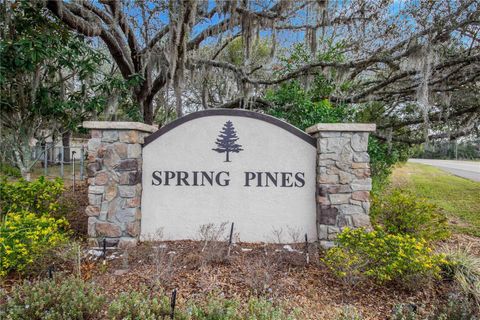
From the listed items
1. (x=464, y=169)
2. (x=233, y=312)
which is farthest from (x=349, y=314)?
(x=464, y=169)

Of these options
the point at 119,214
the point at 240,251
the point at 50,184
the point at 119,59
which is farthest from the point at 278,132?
the point at 119,59

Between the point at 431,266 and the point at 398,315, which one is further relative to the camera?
the point at 431,266

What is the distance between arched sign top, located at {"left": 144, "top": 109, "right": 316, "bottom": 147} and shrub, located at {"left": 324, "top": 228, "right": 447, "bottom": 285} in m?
1.47

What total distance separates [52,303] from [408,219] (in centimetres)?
442

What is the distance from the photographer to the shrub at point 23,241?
296 centimetres

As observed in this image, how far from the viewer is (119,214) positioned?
12.9 ft

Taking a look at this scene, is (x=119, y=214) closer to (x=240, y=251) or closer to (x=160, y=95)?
(x=240, y=251)

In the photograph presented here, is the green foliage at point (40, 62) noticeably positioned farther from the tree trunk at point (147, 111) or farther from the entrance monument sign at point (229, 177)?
the entrance monument sign at point (229, 177)

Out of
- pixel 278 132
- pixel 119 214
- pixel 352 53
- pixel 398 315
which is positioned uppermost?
pixel 352 53

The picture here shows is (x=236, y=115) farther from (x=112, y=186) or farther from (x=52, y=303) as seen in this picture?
(x=52, y=303)

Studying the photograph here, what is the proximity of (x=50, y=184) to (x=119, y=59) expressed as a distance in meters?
3.25

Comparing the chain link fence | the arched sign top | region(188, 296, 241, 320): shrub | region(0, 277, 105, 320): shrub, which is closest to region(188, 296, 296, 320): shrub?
region(188, 296, 241, 320): shrub

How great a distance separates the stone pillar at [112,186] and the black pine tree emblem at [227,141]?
3.53 ft

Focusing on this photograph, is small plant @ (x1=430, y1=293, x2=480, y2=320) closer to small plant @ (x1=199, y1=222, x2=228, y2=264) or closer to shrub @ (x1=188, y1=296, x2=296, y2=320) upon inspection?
shrub @ (x1=188, y1=296, x2=296, y2=320)
